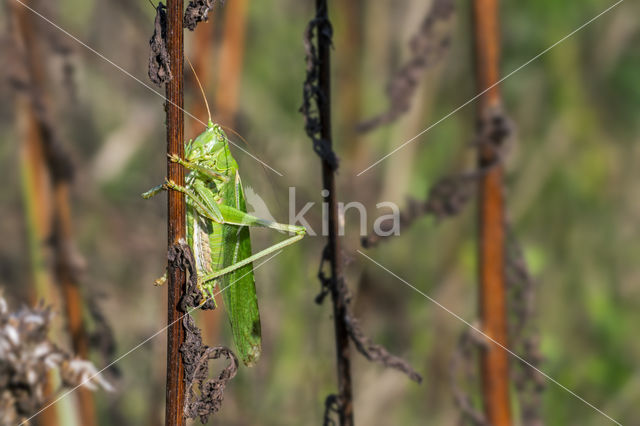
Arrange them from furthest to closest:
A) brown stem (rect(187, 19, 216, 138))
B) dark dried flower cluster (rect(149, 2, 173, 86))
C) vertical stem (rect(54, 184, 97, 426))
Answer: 1. brown stem (rect(187, 19, 216, 138))
2. vertical stem (rect(54, 184, 97, 426))
3. dark dried flower cluster (rect(149, 2, 173, 86))

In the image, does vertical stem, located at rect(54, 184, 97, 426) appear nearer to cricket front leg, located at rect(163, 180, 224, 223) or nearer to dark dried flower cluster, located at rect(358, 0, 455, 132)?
cricket front leg, located at rect(163, 180, 224, 223)

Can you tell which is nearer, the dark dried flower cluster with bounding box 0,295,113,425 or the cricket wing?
the dark dried flower cluster with bounding box 0,295,113,425

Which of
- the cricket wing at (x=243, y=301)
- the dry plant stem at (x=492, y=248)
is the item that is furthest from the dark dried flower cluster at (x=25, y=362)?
the dry plant stem at (x=492, y=248)

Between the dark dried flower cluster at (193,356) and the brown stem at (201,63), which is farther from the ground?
the brown stem at (201,63)

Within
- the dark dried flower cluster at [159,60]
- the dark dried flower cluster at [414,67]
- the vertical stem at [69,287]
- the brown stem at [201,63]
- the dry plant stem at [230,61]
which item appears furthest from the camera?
the dry plant stem at [230,61]

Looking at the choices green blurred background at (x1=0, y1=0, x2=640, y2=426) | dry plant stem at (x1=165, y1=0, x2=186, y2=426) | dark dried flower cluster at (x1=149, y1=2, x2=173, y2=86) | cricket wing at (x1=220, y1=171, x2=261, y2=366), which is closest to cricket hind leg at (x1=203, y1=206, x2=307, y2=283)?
cricket wing at (x1=220, y1=171, x2=261, y2=366)

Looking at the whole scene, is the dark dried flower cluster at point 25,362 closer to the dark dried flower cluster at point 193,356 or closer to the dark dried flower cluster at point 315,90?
the dark dried flower cluster at point 193,356
